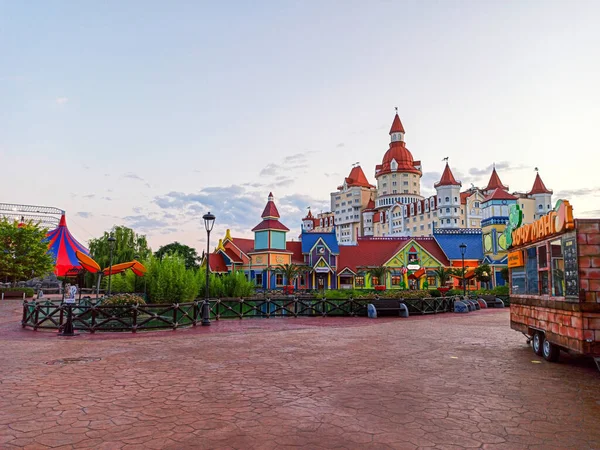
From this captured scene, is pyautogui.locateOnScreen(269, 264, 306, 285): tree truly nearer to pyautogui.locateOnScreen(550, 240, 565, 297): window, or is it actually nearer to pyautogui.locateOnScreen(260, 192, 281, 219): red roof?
pyautogui.locateOnScreen(260, 192, 281, 219): red roof

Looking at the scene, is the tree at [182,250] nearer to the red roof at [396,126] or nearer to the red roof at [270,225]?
the red roof at [270,225]

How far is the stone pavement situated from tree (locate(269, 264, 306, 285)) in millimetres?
31868

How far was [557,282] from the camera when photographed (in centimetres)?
922

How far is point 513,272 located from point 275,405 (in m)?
8.69

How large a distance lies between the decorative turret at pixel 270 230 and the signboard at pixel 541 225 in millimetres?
35640

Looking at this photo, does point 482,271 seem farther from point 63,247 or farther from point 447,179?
point 447,179

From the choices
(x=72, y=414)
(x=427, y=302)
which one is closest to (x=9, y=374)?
(x=72, y=414)

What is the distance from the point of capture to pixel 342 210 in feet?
379

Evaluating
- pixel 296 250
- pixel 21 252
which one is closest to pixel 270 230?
pixel 296 250

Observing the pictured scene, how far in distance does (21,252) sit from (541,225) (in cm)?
3980

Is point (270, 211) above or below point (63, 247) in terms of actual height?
above

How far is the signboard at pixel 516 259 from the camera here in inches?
448

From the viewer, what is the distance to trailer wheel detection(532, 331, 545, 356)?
10.4 m

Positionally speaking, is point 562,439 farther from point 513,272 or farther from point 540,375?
point 513,272
